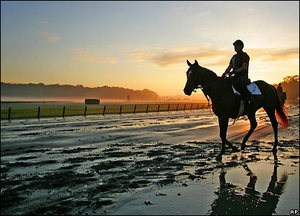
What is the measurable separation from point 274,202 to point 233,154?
13.2 feet

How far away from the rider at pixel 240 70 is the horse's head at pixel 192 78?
124cm

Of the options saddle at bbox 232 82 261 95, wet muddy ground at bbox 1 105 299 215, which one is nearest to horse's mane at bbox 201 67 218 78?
saddle at bbox 232 82 261 95

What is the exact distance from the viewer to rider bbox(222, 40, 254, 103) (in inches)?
320

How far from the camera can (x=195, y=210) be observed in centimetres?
389

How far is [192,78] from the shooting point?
7.75 metres

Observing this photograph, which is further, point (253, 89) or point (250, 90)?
point (253, 89)

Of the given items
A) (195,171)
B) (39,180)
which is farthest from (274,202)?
(39,180)

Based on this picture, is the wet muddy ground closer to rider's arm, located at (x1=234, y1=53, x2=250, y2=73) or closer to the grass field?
rider's arm, located at (x1=234, y1=53, x2=250, y2=73)

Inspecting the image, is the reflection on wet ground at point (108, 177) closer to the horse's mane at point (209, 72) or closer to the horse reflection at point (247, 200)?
the horse reflection at point (247, 200)

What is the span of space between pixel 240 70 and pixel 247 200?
4787 mm

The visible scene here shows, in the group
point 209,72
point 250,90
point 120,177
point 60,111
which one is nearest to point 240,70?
point 250,90

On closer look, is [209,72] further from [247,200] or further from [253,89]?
[247,200]

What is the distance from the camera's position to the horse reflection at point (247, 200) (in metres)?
3.87

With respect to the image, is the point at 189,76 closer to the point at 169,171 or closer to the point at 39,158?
the point at 169,171
